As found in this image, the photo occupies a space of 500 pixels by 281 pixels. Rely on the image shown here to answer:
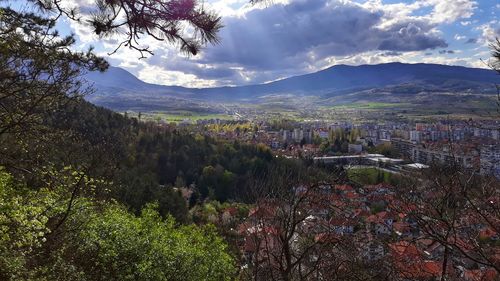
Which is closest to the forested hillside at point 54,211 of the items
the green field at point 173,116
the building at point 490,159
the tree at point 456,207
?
the tree at point 456,207

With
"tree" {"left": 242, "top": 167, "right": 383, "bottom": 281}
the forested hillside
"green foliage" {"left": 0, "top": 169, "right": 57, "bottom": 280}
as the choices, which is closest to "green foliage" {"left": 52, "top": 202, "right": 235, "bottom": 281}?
the forested hillside

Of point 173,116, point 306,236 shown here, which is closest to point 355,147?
point 306,236

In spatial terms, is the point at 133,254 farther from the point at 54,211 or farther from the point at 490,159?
the point at 490,159

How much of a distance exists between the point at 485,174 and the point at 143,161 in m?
A: 39.8

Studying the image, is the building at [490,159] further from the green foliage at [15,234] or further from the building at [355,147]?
the building at [355,147]

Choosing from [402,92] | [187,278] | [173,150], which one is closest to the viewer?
[187,278]

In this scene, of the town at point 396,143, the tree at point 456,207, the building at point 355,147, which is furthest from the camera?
the building at point 355,147

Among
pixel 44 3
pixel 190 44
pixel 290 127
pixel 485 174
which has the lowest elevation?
pixel 290 127

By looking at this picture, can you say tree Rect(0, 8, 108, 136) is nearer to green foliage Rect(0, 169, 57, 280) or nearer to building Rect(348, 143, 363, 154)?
green foliage Rect(0, 169, 57, 280)

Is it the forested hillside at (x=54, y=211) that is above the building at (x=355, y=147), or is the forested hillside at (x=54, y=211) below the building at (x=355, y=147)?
above

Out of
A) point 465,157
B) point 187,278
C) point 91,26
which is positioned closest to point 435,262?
point 465,157

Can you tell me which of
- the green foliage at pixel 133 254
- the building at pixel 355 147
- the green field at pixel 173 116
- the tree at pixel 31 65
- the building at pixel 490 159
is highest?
the tree at pixel 31 65

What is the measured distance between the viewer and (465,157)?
579 centimetres

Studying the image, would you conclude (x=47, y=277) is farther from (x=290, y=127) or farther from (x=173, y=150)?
(x=290, y=127)
